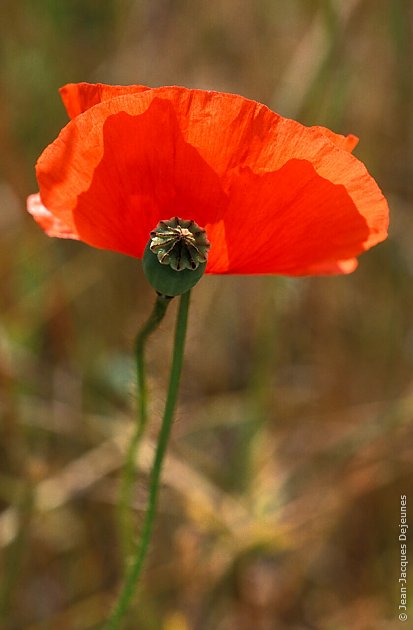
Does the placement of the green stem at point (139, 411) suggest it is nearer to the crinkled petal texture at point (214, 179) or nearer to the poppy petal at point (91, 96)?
the crinkled petal texture at point (214, 179)

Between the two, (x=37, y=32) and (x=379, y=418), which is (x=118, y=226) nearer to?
(x=379, y=418)

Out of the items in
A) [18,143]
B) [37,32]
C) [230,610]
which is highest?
[37,32]

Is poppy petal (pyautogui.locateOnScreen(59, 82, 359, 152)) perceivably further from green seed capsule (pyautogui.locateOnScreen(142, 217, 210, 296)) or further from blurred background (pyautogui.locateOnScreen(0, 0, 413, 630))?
blurred background (pyautogui.locateOnScreen(0, 0, 413, 630))

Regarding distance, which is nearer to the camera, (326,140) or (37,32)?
(326,140)

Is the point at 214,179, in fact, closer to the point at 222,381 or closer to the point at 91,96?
the point at 91,96

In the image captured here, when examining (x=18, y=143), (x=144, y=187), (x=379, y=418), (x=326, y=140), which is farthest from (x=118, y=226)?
(x=18, y=143)

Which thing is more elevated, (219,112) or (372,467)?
(372,467)

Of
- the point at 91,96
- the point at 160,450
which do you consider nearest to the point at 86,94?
the point at 91,96
